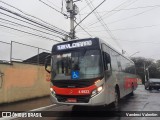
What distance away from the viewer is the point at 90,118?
916 centimetres

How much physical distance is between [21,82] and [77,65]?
705 centimetres

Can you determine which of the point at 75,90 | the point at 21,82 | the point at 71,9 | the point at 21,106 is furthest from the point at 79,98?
the point at 71,9

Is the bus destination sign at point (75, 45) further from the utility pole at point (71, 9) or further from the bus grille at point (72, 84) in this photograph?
the utility pole at point (71, 9)

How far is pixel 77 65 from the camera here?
926 centimetres

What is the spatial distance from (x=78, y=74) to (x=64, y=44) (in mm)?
1739

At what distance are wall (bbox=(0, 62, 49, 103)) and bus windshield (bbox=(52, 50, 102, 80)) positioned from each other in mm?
5014

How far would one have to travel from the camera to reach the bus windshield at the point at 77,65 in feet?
29.6

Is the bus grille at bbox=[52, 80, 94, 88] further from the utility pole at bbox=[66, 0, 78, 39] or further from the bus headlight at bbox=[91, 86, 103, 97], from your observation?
the utility pole at bbox=[66, 0, 78, 39]

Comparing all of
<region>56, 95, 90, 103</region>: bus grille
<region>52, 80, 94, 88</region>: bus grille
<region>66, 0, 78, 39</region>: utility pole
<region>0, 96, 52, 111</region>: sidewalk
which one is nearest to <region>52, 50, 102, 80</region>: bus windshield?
<region>52, 80, 94, 88</region>: bus grille

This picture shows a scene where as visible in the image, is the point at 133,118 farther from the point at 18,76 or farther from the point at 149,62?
the point at 149,62

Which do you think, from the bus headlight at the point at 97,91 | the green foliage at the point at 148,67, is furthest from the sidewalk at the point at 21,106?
the green foliage at the point at 148,67

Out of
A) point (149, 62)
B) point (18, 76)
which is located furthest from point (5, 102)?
point (149, 62)

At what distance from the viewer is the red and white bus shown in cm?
881

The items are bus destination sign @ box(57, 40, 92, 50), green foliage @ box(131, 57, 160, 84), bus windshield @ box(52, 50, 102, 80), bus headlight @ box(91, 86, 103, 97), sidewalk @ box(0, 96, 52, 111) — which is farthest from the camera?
green foliage @ box(131, 57, 160, 84)
